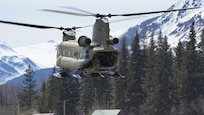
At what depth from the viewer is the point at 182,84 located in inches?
4407

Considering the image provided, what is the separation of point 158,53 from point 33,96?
189 feet

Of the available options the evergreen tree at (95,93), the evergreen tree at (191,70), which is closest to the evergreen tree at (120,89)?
the evergreen tree at (95,93)

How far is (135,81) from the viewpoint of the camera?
12162cm

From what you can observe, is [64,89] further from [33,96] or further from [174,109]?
[33,96]

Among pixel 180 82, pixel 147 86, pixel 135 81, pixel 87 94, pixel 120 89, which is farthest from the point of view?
pixel 87 94

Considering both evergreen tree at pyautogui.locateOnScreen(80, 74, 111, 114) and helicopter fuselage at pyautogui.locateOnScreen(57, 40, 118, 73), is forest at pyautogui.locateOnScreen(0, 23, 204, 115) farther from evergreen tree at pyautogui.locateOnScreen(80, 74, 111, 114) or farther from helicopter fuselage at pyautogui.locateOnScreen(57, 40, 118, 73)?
helicopter fuselage at pyautogui.locateOnScreen(57, 40, 118, 73)

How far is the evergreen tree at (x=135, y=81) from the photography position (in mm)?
120375

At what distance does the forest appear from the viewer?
370 feet

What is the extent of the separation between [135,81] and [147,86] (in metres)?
5.06

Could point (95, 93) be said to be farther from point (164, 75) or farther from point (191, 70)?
point (191, 70)

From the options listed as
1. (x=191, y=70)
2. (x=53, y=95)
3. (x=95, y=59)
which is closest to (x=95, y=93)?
(x=53, y=95)

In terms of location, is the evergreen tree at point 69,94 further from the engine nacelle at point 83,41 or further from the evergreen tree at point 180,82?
the engine nacelle at point 83,41

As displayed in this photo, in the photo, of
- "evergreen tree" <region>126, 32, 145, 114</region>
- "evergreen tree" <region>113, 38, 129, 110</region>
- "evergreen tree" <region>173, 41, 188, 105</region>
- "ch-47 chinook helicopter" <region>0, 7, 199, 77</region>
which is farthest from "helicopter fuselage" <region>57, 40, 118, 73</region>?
"evergreen tree" <region>113, 38, 129, 110</region>

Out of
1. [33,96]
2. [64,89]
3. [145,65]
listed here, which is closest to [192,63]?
[145,65]
